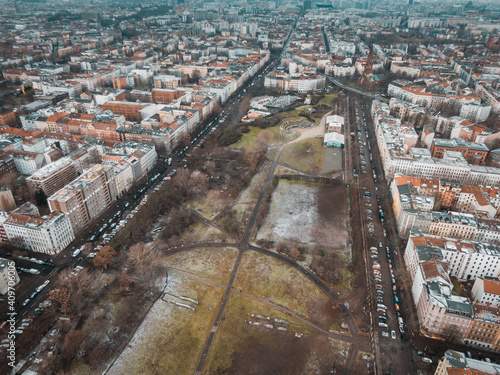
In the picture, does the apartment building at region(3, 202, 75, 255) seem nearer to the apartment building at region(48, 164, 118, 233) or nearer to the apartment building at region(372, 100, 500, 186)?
the apartment building at region(48, 164, 118, 233)

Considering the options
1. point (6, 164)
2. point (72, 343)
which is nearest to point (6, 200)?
point (6, 164)

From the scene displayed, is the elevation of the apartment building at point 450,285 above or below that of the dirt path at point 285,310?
above

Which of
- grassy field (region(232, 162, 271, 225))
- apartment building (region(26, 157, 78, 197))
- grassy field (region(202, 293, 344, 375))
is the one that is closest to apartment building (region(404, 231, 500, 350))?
grassy field (region(202, 293, 344, 375))

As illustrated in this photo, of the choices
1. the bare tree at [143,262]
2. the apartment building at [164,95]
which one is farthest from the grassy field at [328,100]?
the bare tree at [143,262]

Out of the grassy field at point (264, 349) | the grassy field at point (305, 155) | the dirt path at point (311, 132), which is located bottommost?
the grassy field at point (264, 349)

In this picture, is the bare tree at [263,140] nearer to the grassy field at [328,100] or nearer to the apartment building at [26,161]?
the grassy field at [328,100]

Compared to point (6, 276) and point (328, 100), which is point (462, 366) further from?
point (328, 100)
